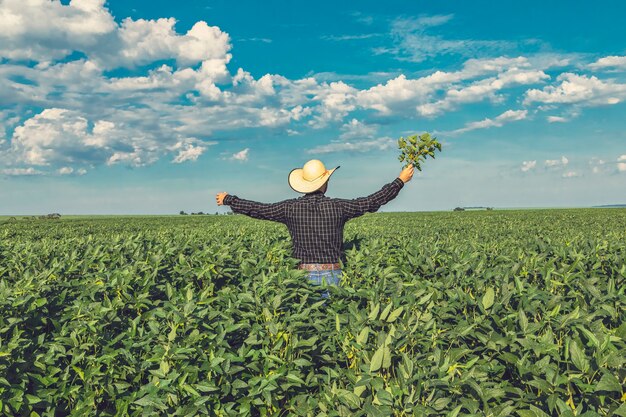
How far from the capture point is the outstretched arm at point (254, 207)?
6934 mm

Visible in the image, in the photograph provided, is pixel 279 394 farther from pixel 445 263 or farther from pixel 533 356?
pixel 445 263

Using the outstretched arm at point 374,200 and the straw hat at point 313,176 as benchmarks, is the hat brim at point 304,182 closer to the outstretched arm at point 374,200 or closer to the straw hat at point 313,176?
the straw hat at point 313,176

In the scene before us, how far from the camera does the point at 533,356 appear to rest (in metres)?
3.44

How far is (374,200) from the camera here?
6895 millimetres

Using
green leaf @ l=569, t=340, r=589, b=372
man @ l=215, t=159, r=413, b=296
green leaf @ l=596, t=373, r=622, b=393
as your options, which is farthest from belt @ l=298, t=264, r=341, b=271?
green leaf @ l=596, t=373, r=622, b=393

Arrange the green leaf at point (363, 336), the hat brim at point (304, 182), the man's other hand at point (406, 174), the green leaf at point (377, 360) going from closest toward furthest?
the green leaf at point (377, 360), the green leaf at point (363, 336), the hat brim at point (304, 182), the man's other hand at point (406, 174)

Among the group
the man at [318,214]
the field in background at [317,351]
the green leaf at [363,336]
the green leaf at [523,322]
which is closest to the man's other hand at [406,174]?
the man at [318,214]

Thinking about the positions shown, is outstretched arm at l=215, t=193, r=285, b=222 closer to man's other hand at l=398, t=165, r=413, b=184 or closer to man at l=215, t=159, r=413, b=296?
man at l=215, t=159, r=413, b=296

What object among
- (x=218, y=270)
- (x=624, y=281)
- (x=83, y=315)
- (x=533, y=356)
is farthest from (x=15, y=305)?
(x=624, y=281)

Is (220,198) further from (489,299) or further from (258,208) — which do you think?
(489,299)

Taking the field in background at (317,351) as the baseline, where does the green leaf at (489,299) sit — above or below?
above

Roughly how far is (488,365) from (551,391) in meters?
0.74

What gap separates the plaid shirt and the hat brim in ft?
0.43

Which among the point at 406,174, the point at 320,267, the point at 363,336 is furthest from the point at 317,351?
the point at 406,174
